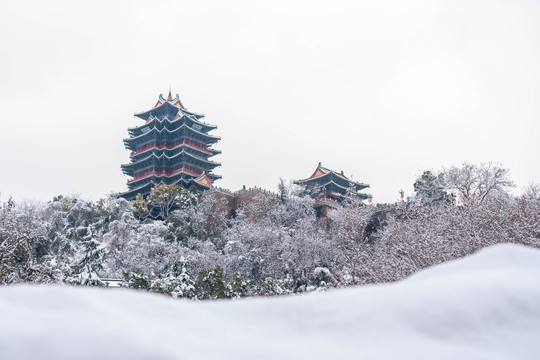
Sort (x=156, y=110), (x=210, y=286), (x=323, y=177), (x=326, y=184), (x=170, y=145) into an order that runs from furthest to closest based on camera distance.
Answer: (x=156, y=110) → (x=170, y=145) → (x=323, y=177) → (x=326, y=184) → (x=210, y=286)

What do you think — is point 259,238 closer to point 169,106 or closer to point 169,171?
point 169,171

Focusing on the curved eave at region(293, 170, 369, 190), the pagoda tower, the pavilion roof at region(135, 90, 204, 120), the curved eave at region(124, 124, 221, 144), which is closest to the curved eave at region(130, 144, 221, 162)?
the pagoda tower

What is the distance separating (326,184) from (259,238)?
434 inches

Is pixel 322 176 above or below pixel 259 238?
above

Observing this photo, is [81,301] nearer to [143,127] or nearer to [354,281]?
[354,281]

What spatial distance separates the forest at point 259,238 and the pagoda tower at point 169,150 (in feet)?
11.8

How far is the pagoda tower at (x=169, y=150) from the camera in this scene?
1277 inches

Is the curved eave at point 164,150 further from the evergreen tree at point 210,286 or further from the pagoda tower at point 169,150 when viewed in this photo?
the evergreen tree at point 210,286

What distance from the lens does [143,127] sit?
3547 cm

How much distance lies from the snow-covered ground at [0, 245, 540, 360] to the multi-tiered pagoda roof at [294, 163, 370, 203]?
2967 cm

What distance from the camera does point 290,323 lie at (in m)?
0.92

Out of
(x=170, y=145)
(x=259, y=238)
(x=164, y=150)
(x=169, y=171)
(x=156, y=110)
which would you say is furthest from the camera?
(x=156, y=110)

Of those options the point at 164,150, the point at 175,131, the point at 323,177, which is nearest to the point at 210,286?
the point at 323,177

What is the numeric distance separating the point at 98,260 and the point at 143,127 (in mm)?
23746
